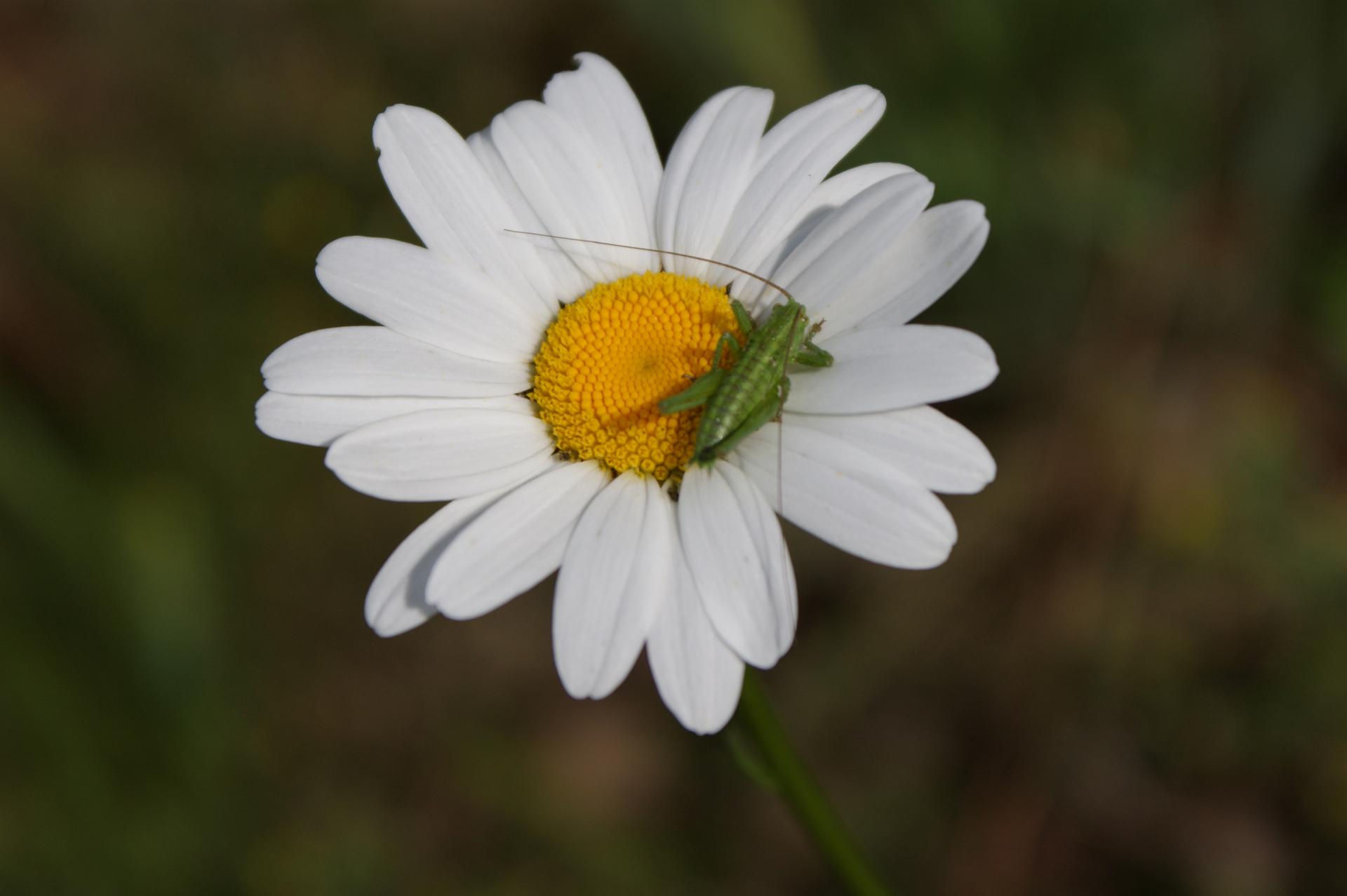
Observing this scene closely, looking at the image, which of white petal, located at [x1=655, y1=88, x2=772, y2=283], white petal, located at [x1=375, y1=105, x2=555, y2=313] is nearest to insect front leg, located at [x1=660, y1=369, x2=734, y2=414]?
white petal, located at [x1=655, y1=88, x2=772, y2=283]

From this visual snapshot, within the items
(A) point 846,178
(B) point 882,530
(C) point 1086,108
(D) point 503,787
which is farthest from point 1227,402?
(D) point 503,787

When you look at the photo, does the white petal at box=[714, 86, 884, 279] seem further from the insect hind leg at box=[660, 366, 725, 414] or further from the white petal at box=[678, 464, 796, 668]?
the white petal at box=[678, 464, 796, 668]

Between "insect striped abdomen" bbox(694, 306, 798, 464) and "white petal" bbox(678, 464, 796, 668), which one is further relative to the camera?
"insect striped abdomen" bbox(694, 306, 798, 464)

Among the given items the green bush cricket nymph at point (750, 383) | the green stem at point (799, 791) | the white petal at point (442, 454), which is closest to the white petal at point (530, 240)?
the white petal at point (442, 454)

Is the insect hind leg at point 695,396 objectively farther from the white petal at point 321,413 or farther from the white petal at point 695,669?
the white petal at point 321,413

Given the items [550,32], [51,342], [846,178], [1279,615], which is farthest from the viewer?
[550,32]

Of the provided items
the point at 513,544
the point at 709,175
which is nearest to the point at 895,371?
the point at 709,175

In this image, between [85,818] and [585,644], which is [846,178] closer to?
[585,644]
